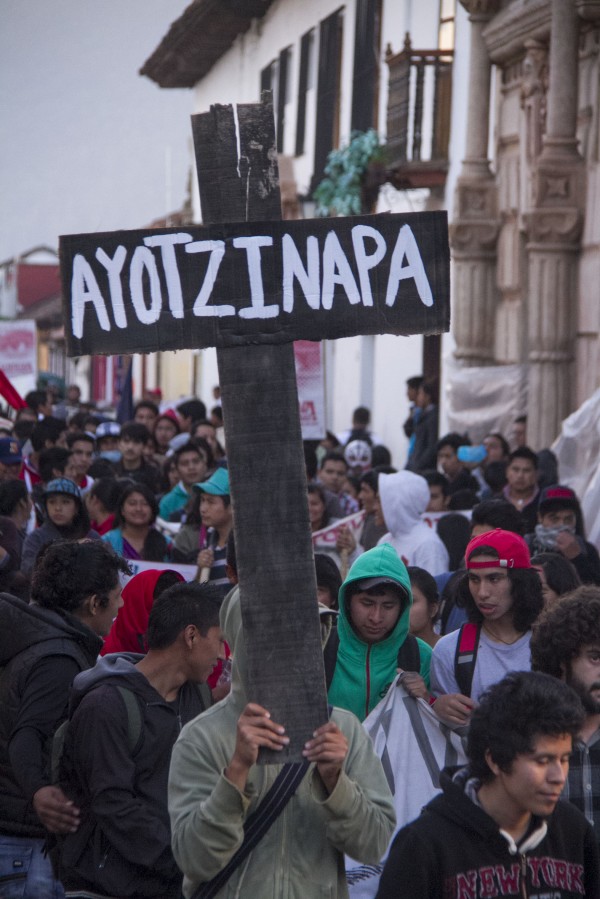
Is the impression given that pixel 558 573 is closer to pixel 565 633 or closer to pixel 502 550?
pixel 502 550

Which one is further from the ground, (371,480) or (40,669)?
(40,669)

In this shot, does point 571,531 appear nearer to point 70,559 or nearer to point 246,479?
point 70,559

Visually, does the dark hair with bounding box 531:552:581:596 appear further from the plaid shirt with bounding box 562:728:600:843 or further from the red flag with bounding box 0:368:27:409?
the red flag with bounding box 0:368:27:409

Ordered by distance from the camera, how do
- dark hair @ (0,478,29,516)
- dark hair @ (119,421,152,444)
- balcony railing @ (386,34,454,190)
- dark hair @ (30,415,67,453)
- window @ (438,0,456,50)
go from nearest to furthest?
dark hair @ (0,478,29,516) → dark hair @ (119,421,152,444) → dark hair @ (30,415,67,453) → balcony railing @ (386,34,454,190) → window @ (438,0,456,50)

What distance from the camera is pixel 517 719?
3420mm

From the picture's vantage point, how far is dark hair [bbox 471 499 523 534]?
23.3ft

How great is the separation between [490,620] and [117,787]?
161cm

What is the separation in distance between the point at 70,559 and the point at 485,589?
135 cm

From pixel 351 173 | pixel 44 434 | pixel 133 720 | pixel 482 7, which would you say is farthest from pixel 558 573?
pixel 351 173

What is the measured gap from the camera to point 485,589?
17.3 ft

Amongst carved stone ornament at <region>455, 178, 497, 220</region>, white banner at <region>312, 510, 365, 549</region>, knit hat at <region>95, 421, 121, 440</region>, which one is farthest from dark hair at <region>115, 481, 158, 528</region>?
carved stone ornament at <region>455, 178, 497, 220</region>

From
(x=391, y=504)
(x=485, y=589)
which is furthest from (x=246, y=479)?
(x=391, y=504)

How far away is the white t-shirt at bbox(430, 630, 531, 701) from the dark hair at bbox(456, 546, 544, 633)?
84mm

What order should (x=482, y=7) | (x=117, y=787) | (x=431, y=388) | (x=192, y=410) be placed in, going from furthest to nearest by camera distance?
1. (x=192, y=410)
2. (x=431, y=388)
3. (x=482, y=7)
4. (x=117, y=787)
